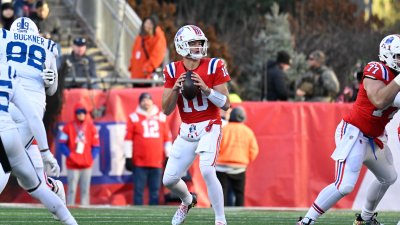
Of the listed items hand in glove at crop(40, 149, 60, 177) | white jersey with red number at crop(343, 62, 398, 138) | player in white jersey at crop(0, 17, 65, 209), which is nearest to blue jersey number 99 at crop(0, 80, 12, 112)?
hand in glove at crop(40, 149, 60, 177)

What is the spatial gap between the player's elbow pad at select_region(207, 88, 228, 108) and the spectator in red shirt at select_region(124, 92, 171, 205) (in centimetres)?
572

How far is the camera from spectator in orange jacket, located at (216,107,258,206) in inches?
639

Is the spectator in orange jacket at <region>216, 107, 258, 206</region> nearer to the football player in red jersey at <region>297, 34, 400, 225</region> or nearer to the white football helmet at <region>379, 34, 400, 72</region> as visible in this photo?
the football player in red jersey at <region>297, 34, 400, 225</region>

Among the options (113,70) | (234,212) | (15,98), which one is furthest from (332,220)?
(113,70)

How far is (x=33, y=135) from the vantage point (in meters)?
10.7

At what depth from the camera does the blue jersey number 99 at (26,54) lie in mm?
11492

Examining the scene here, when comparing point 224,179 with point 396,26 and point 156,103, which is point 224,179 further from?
Answer: point 396,26

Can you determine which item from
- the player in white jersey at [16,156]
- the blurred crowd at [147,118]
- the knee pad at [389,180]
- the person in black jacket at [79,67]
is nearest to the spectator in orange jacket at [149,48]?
the blurred crowd at [147,118]

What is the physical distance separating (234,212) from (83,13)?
846 cm

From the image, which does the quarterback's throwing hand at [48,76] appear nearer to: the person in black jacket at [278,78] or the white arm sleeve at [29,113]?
the white arm sleeve at [29,113]

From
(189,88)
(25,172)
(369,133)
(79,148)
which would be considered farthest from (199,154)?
(79,148)

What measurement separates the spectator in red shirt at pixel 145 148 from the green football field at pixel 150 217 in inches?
81.0

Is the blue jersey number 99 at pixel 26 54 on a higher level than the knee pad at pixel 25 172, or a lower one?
higher

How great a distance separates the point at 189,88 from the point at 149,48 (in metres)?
7.30
